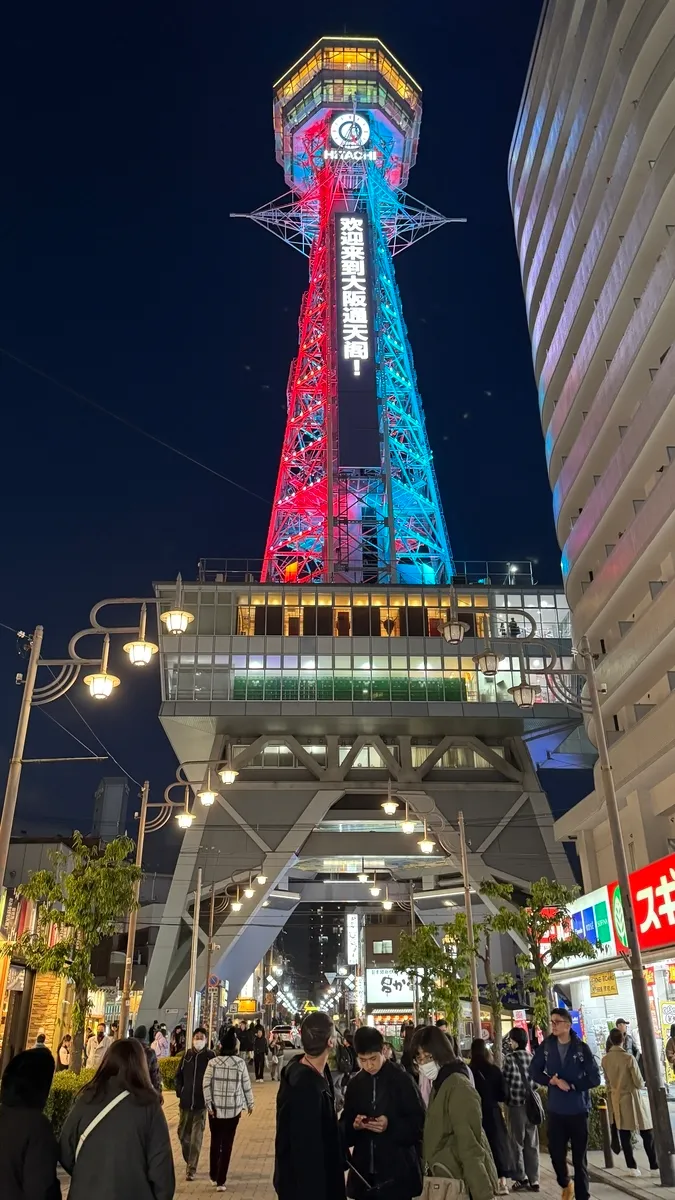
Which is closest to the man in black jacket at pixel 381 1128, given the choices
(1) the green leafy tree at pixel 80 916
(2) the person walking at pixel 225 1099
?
(2) the person walking at pixel 225 1099

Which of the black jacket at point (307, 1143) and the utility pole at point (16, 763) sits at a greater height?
the utility pole at point (16, 763)

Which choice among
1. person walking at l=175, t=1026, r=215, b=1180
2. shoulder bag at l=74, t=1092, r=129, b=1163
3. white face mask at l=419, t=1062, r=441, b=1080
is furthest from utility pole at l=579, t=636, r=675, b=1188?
shoulder bag at l=74, t=1092, r=129, b=1163

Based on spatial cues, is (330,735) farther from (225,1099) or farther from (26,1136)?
(26,1136)

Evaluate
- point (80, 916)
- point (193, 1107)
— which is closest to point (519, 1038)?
point (193, 1107)

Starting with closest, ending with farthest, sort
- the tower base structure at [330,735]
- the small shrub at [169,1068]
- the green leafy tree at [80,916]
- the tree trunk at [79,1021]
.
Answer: the tree trunk at [79,1021], the green leafy tree at [80,916], the small shrub at [169,1068], the tower base structure at [330,735]

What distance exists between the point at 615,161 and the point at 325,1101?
3287cm

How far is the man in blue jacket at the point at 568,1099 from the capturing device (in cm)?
926

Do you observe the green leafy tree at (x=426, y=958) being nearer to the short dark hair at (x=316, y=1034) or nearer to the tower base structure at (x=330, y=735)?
the tower base structure at (x=330, y=735)

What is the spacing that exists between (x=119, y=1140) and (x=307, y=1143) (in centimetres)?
107

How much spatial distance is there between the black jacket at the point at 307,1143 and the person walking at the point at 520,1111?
235 inches

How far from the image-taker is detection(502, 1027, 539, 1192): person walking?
1068 cm

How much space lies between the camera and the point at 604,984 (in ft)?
79.3

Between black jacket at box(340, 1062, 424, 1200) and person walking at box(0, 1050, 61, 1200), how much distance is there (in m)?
1.80

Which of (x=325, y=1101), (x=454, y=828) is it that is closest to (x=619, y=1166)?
(x=325, y=1101)
